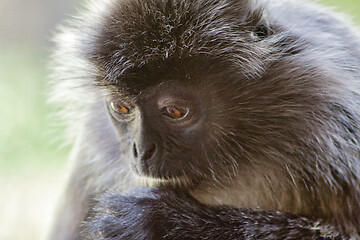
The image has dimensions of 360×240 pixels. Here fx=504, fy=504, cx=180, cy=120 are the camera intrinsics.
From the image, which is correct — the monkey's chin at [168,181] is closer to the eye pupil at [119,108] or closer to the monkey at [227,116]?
the monkey at [227,116]

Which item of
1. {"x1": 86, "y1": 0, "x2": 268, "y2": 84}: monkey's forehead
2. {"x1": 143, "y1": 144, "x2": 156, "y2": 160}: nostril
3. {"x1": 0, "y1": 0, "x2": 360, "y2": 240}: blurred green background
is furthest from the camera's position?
{"x1": 0, "y1": 0, "x2": 360, "y2": 240}: blurred green background

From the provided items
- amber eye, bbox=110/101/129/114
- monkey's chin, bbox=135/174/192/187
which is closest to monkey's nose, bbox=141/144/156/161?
monkey's chin, bbox=135/174/192/187

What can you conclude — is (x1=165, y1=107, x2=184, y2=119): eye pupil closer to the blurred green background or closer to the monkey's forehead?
the monkey's forehead

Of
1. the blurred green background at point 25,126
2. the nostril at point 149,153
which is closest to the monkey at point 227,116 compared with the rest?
the nostril at point 149,153

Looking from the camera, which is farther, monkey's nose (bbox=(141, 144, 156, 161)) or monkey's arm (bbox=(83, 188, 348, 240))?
monkey's nose (bbox=(141, 144, 156, 161))

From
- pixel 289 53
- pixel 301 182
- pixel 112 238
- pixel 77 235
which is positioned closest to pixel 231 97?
pixel 289 53

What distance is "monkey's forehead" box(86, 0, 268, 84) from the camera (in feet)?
6.85

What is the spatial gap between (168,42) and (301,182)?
0.88 m

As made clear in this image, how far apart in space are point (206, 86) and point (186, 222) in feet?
1.94

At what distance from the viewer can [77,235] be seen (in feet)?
10.1

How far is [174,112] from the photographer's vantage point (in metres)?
2.19

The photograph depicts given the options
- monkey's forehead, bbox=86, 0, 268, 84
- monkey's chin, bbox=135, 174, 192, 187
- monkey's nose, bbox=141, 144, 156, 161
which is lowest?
monkey's chin, bbox=135, 174, 192, 187

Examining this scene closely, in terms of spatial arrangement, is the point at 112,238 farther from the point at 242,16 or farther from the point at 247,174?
the point at 242,16

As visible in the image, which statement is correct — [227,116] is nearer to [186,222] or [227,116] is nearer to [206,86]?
[206,86]
